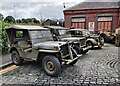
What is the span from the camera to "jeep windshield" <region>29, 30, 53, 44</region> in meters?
5.94

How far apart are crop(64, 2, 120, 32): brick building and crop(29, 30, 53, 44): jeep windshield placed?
15.7 meters

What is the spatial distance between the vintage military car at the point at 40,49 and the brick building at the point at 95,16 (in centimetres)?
1572

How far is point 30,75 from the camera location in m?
5.12

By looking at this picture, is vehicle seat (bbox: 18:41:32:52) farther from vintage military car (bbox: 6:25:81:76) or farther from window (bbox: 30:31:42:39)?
window (bbox: 30:31:42:39)

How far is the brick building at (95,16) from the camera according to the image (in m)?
20.4

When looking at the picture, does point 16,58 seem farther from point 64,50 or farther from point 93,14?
point 93,14

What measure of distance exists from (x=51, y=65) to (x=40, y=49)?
2.32 feet

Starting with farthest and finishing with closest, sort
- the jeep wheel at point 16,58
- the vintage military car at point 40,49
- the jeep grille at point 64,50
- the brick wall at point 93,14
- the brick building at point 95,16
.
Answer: the brick building at point 95,16 < the brick wall at point 93,14 < the jeep wheel at point 16,58 < the jeep grille at point 64,50 < the vintage military car at point 40,49

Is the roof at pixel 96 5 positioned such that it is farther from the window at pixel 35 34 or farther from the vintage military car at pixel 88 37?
the window at pixel 35 34

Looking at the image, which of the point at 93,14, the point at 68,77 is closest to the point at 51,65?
the point at 68,77

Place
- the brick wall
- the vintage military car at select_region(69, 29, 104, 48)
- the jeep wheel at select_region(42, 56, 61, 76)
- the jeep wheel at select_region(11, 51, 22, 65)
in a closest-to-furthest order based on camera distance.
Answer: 1. the jeep wheel at select_region(42, 56, 61, 76)
2. the jeep wheel at select_region(11, 51, 22, 65)
3. the vintage military car at select_region(69, 29, 104, 48)
4. the brick wall

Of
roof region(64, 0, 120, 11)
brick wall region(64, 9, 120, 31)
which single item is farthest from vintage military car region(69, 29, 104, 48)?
roof region(64, 0, 120, 11)

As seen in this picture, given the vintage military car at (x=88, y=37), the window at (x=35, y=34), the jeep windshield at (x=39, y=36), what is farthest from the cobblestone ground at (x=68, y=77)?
the vintage military car at (x=88, y=37)

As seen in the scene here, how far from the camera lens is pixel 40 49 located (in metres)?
5.38
